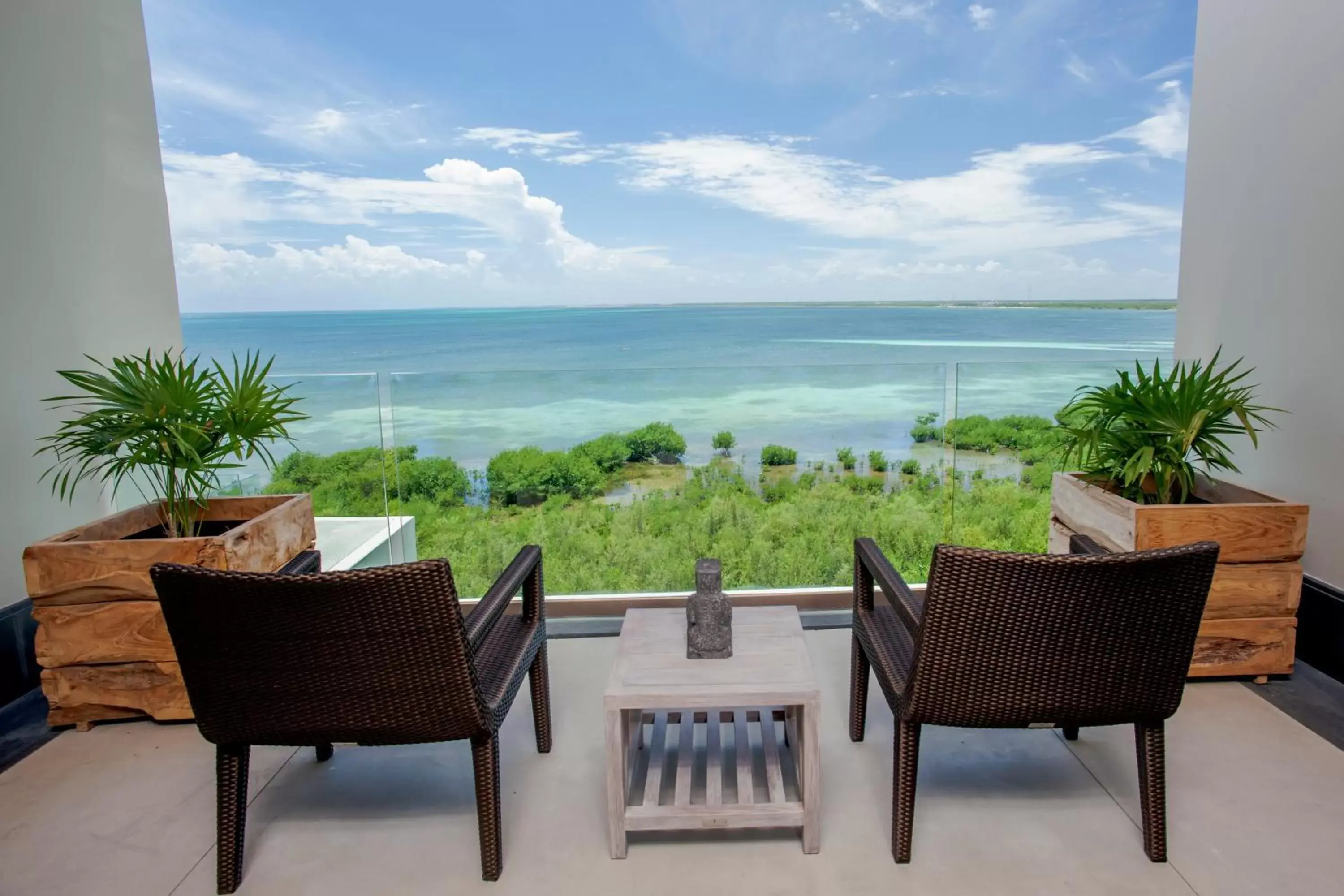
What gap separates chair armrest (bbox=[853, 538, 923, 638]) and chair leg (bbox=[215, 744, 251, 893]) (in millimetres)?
1461

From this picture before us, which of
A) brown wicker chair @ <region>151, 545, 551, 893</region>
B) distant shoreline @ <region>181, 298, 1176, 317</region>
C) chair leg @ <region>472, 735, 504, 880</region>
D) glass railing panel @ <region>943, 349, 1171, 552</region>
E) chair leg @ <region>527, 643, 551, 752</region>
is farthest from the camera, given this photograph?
distant shoreline @ <region>181, 298, 1176, 317</region>

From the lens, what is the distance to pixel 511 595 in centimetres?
201

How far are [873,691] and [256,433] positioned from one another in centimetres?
218

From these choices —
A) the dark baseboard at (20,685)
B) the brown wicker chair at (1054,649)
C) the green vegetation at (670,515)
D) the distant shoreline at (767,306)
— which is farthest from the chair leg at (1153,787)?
the distant shoreline at (767,306)

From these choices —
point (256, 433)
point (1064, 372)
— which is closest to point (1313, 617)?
point (1064, 372)

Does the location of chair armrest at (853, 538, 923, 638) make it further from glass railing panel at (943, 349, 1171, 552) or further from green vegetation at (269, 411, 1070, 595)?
glass railing panel at (943, 349, 1171, 552)

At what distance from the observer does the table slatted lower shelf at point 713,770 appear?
5.74ft

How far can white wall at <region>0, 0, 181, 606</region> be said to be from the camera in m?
2.68

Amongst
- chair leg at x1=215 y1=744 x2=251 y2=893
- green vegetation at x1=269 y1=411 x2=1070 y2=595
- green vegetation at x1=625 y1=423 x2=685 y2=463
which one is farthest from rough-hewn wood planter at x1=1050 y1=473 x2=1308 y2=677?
chair leg at x1=215 y1=744 x2=251 y2=893

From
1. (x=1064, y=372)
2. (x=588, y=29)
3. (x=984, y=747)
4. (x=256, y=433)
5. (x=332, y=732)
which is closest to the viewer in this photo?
(x=332, y=732)

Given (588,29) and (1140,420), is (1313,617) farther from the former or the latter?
(588,29)

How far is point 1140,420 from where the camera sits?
2.63 meters

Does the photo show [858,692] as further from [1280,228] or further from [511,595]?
[1280,228]

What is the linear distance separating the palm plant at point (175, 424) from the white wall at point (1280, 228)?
11.5 ft
